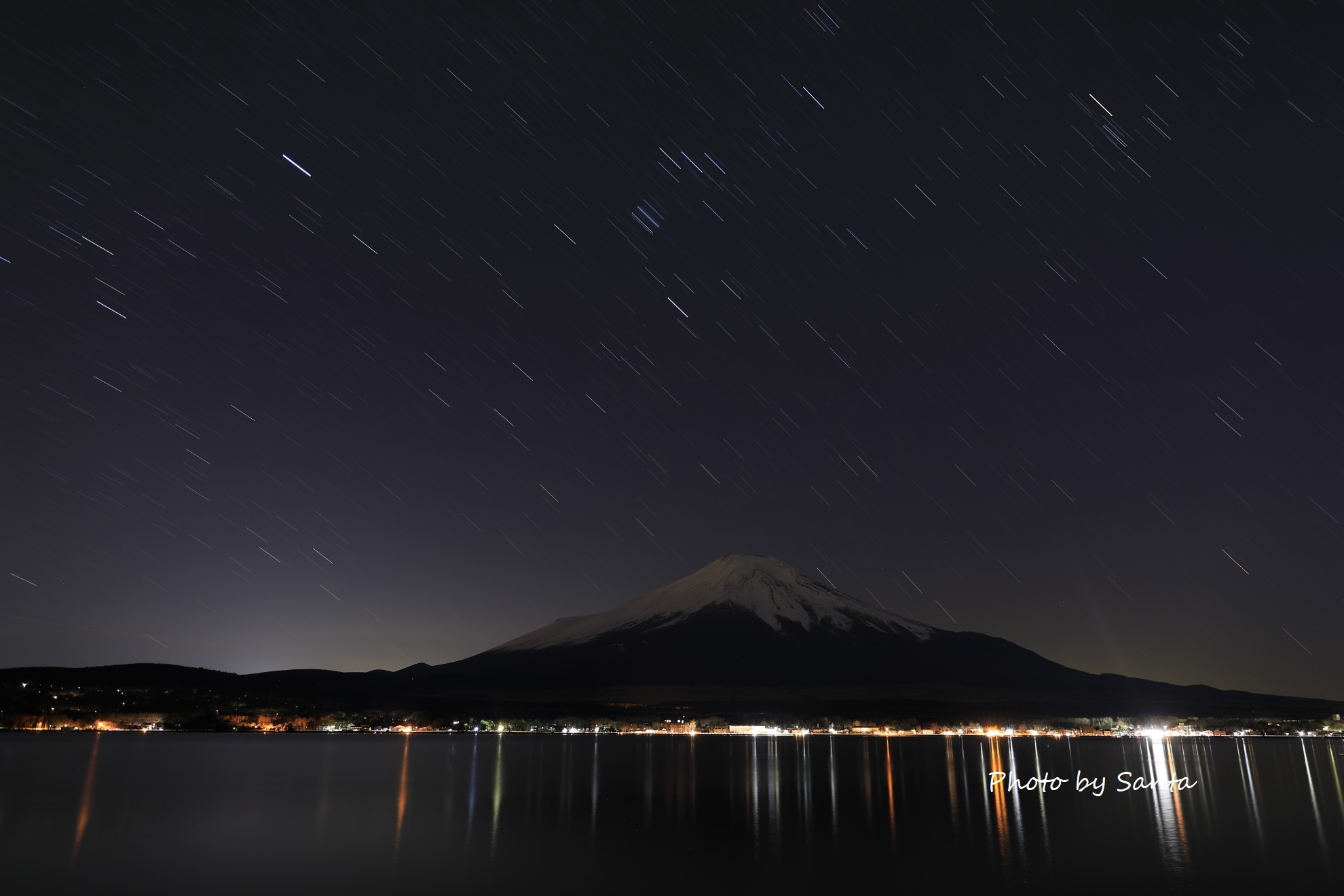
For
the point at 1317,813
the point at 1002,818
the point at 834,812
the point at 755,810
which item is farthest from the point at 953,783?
the point at 755,810

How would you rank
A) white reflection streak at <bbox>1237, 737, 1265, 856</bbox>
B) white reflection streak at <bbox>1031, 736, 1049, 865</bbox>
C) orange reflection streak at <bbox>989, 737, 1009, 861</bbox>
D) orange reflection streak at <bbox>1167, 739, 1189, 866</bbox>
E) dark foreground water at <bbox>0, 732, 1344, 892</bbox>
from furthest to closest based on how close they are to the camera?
white reflection streak at <bbox>1237, 737, 1265, 856</bbox> → white reflection streak at <bbox>1031, 736, 1049, 865</bbox> → orange reflection streak at <bbox>989, 737, 1009, 861</bbox> → orange reflection streak at <bbox>1167, 739, 1189, 866</bbox> → dark foreground water at <bbox>0, 732, 1344, 892</bbox>

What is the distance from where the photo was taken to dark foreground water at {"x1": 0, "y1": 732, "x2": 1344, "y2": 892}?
29.6m

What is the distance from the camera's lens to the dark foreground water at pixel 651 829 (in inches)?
1164

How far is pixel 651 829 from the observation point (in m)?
41.0

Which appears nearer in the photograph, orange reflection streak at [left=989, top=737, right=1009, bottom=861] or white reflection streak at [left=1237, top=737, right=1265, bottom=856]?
orange reflection streak at [left=989, top=737, right=1009, bottom=861]

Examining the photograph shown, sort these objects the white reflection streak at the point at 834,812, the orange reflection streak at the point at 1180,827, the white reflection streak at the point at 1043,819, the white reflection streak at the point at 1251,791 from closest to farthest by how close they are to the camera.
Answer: the orange reflection streak at the point at 1180,827, the white reflection streak at the point at 1043,819, the white reflection streak at the point at 834,812, the white reflection streak at the point at 1251,791

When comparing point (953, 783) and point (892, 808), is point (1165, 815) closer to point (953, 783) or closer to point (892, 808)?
point (892, 808)

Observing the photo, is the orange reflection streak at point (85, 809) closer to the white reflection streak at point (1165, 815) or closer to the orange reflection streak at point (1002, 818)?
the orange reflection streak at point (1002, 818)

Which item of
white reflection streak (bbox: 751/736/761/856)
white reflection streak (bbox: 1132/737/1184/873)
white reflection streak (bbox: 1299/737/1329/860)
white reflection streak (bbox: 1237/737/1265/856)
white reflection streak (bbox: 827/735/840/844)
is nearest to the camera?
white reflection streak (bbox: 1132/737/1184/873)

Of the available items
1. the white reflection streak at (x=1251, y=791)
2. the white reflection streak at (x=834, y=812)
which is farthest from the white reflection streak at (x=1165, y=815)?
the white reflection streak at (x=834, y=812)

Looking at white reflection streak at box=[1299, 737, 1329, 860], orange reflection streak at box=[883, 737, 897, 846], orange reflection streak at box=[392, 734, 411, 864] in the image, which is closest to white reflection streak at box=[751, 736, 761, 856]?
orange reflection streak at box=[883, 737, 897, 846]

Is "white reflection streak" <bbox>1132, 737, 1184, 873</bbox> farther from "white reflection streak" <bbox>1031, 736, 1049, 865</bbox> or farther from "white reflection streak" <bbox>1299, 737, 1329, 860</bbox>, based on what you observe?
"white reflection streak" <bbox>1299, 737, 1329, 860</bbox>

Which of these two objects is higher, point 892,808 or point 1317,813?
point 892,808

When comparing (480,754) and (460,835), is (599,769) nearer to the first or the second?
(480,754)
